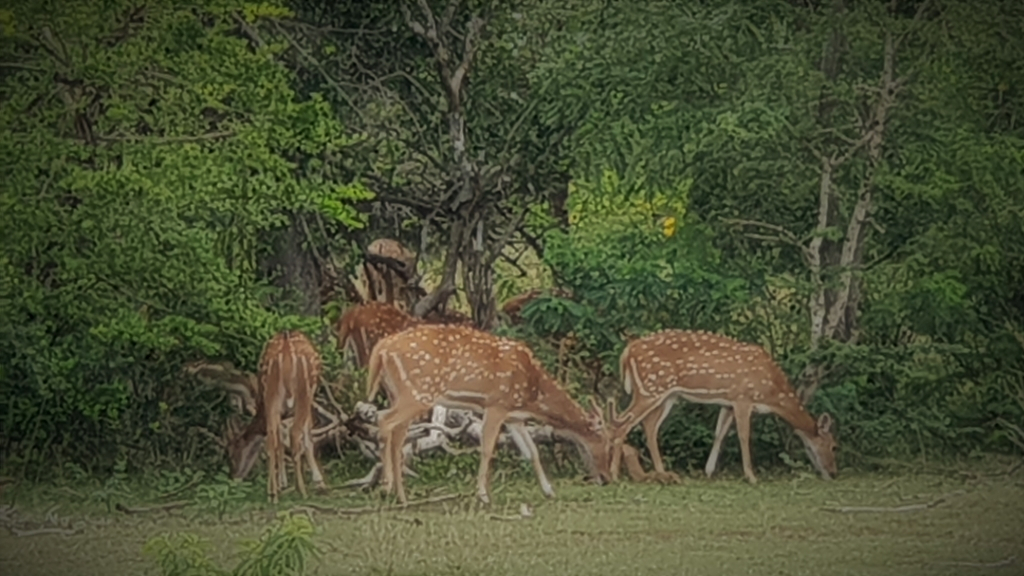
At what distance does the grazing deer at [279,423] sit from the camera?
12.7 feet

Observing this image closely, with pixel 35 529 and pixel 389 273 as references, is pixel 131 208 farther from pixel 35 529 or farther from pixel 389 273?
pixel 35 529

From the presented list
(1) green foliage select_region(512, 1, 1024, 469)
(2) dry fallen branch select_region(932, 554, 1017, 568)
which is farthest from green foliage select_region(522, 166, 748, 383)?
(2) dry fallen branch select_region(932, 554, 1017, 568)

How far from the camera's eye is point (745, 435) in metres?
3.89

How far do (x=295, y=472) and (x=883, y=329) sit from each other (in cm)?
139

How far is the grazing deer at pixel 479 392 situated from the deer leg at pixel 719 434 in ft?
0.78

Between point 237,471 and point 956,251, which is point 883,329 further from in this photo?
point 237,471

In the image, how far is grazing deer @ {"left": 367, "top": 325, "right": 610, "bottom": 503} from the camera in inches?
153

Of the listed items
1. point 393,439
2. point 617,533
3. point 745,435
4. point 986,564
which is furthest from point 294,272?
point 986,564

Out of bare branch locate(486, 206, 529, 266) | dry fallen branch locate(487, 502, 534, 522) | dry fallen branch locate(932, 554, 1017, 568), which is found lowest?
dry fallen branch locate(932, 554, 1017, 568)

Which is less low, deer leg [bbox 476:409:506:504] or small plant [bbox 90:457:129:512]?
deer leg [bbox 476:409:506:504]

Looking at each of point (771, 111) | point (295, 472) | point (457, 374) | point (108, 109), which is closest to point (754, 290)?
point (771, 111)

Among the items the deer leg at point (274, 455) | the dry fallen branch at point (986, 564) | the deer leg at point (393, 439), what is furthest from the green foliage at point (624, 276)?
the dry fallen branch at point (986, 564)

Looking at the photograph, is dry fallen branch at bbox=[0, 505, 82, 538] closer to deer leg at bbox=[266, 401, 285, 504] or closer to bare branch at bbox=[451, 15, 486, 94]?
deer leg at bbox=[266, 401, 285, 504]

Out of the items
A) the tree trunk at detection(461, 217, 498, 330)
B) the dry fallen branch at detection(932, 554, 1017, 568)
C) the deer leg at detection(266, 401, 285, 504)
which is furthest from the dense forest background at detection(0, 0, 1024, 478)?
the dry fallen branch at detection(932, 554, 1017, 568)
